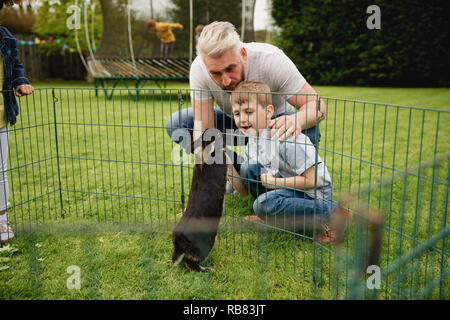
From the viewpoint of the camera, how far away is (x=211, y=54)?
2.07m

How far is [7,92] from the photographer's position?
245 centimetres

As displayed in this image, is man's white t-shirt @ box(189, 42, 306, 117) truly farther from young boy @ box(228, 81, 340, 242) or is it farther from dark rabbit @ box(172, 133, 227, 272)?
dark rabbit @ box(172, 133, 227, 272)

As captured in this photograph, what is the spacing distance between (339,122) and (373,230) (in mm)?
5677

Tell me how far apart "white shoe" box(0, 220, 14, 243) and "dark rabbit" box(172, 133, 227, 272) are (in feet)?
4.12

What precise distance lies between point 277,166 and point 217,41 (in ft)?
3.07

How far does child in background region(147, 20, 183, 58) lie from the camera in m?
9.79

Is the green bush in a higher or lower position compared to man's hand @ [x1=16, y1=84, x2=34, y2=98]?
higher


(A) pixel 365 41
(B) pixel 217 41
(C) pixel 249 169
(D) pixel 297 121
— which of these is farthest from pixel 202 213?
(A) pixel 365 41

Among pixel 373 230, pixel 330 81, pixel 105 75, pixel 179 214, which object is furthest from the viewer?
pixel 330 81

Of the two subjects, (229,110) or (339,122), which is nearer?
(229,110)

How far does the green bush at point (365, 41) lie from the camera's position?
11.4 metres

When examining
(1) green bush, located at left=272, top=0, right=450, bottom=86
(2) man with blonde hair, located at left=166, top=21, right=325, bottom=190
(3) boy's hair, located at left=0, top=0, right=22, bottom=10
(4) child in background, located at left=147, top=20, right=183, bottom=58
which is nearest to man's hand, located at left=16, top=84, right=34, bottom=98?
(3) boy's hair, located at left=0, top=0, right=22, bottom=10
